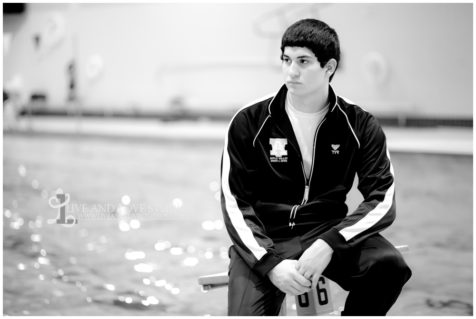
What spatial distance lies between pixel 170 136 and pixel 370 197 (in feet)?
24.5

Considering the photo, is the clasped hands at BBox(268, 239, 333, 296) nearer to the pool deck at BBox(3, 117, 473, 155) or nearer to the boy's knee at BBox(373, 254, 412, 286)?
the boy's knee at BBox(373, 254, 412, 286)

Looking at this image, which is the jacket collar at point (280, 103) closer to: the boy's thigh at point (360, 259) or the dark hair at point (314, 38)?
the dark hair at point (314, 38)

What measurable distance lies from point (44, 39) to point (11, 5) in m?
1.33

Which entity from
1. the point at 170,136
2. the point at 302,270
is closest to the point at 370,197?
the point at 302,270

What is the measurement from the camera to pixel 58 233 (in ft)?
10.9

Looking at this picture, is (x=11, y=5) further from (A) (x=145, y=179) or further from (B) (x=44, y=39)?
(A) (x=145, y=179)

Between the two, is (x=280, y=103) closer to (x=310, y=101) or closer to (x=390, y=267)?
(x=310, y=101)

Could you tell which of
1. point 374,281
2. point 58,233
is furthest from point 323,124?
→ point 58,233

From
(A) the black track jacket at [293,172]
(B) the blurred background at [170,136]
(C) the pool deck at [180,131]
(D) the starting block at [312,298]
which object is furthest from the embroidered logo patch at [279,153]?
(C) the pool deck at [180,131]

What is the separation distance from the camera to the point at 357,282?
148 centimetres

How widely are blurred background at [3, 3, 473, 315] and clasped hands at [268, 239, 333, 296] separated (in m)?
0.76

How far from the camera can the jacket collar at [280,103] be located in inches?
63.0

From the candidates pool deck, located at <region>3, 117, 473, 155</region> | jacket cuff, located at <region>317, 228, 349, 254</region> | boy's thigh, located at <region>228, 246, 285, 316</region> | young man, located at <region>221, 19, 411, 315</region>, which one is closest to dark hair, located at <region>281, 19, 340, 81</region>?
young man, located at <region>221, 19, 411, 315</region>

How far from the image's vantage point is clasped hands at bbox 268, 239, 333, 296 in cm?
142
